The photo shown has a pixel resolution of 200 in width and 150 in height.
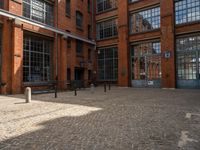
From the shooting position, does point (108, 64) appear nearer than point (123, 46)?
No

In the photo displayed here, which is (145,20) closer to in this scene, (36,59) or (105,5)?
(105,5)

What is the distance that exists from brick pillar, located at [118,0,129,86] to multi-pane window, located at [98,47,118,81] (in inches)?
57.2

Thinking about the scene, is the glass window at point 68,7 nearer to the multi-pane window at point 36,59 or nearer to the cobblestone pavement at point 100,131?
the multi-pane window at point 36,59

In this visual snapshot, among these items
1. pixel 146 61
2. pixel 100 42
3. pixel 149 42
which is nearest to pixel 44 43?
pixel 100 42

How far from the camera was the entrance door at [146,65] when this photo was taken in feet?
78.1

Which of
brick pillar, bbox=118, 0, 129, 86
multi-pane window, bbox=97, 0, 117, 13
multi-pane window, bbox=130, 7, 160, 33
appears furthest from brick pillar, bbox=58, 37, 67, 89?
multi-pane window, bbox=97, 0, 117, 13

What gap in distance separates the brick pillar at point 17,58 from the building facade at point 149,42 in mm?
12127

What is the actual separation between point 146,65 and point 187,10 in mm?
7018

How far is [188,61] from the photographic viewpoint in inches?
855

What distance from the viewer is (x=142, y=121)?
23.1 feet

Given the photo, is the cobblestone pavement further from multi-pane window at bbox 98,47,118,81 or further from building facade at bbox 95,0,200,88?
multi-pane window at bbox 98,47,118,81

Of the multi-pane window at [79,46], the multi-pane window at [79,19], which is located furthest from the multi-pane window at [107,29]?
the multi-pane window at [79,46]

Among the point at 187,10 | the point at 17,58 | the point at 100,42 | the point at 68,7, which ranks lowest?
the point at 17,58

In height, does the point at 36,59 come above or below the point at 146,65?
above
